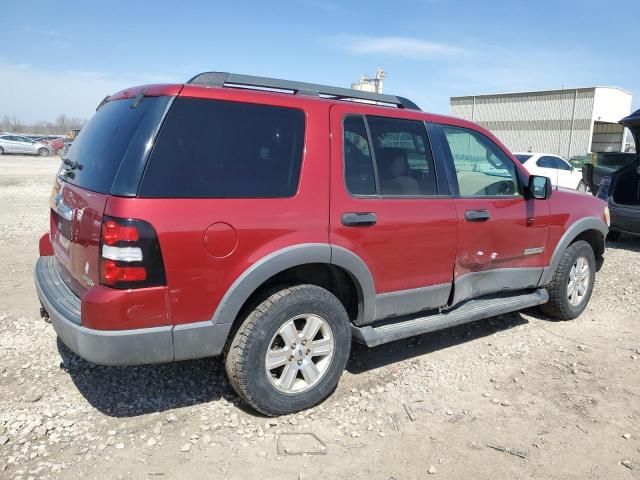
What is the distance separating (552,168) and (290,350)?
53.9ft

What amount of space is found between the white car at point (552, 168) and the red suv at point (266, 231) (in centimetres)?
1375

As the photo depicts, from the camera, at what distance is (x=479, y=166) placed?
4.30 metres

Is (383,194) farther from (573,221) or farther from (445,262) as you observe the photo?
(573,221)

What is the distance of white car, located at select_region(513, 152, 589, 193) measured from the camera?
16.8 m

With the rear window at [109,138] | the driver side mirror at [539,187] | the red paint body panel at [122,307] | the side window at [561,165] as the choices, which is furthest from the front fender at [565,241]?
the side window at [561,165]

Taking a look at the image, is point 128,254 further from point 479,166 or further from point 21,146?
point 21,146

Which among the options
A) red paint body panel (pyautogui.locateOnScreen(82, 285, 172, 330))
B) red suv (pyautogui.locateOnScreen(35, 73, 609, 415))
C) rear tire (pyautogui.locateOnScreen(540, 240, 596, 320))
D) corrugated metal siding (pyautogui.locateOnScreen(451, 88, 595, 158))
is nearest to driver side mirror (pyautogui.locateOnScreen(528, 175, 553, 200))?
red suv (pyautogui.locateOnScreen(35, 73, 609, 415))

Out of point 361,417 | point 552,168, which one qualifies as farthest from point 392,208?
point 552,168

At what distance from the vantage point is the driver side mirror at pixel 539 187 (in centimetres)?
437

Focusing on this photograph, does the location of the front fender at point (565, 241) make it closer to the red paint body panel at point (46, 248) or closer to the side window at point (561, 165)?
the red paint body panel at point (46, 248)

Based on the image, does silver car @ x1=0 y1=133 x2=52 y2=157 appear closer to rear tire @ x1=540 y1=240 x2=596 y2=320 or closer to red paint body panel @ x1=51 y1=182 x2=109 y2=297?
red paint body panel @ x1=51 y1=182 x2=109 y2=297

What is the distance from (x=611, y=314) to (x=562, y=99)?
47.5 meters

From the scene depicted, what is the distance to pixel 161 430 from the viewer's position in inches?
120

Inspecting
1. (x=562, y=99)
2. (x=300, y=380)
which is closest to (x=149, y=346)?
Answer: (x=300, y=380)
